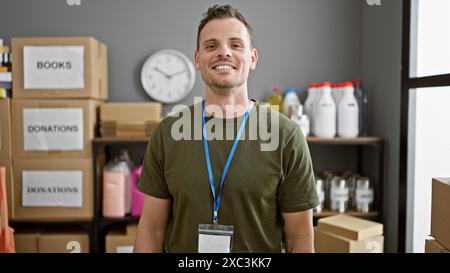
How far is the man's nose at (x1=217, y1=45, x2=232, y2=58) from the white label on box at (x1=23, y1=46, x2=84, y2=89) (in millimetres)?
1369

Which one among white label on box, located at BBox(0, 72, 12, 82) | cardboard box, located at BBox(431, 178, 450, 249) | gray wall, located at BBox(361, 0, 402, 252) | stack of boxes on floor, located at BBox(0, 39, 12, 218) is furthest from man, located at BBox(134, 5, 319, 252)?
white label on box, located at BBox(0, 72, 12, 82)

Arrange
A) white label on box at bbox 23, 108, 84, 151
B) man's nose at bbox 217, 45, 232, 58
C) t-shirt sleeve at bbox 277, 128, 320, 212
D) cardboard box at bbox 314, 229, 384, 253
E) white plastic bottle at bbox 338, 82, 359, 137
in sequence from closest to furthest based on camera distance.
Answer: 1. man's nose at bbox 217, 45, 232, 58
2. t-shirt sleeve at bbox 277, 128, 320, 212
3. cardboard box at bbox 314, 229, 384, 253
4. white label on box at bbox 23, 108, 84, 151
5. white plastic bottle at bbox 338, 82, 359, 137

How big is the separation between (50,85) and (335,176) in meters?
1.42

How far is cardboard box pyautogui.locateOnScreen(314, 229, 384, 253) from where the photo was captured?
156 cm

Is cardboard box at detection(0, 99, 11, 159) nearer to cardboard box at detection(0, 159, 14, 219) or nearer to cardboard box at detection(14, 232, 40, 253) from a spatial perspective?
cardboard box at detection(0, 159, 14, 219)

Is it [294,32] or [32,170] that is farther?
[32,170]

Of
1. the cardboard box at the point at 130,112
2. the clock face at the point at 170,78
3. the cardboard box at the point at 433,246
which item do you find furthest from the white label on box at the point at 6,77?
the cardboard box at the point at 433,246

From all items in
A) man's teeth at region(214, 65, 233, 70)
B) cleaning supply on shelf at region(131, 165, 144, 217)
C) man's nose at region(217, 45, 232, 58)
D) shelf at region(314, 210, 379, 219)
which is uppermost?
man's nose at region(217, 45, 232, 58)

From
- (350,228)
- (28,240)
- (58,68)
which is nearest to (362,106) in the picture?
(350,228)

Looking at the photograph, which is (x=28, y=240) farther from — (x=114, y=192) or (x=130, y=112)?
(x=130, y=112)

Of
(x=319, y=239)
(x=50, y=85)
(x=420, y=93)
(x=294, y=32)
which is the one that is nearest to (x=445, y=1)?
(x=420, y=93)

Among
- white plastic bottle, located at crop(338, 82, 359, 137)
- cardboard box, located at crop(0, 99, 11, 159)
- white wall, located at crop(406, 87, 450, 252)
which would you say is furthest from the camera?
white plastic bottle, located at crop(338, 82, 359, 137)

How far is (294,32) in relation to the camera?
1366 mm
